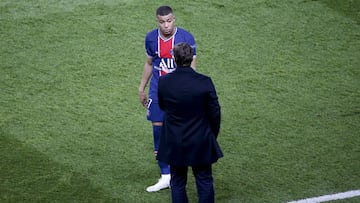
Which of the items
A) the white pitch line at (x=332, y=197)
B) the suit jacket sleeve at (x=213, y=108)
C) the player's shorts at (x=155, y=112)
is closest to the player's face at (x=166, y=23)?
the player's shorts at (x=155, y=112)

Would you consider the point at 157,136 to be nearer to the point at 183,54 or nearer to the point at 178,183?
the point at 178,183

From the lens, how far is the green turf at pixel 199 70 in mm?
8195

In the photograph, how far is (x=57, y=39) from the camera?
1098 centimetres

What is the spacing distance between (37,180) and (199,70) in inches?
111

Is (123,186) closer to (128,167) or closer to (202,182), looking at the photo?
(128,167)

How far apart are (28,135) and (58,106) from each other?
70cm

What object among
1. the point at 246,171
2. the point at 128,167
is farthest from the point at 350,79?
the point at 128,167

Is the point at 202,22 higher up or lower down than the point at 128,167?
higher up

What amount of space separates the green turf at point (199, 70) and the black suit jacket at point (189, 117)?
1.07m

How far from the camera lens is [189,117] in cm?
688

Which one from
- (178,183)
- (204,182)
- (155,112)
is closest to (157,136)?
(155,112)

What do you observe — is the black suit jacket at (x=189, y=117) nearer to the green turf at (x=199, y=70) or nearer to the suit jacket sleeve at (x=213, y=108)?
the suit jacket sleeve at (x=213, y=108)

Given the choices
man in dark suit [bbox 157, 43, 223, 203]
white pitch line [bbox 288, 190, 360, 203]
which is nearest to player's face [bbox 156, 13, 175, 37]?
man in dark suit [bbox 157, 43, 223, 203]

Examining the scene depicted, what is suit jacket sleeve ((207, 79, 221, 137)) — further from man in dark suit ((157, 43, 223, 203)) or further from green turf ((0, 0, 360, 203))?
green turf ((0, 0, 360, 203))
